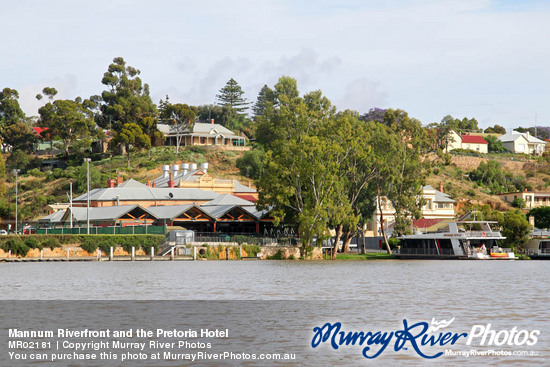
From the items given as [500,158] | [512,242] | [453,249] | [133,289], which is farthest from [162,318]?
[500,158]

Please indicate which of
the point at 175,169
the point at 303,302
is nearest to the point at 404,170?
the point at 175,169

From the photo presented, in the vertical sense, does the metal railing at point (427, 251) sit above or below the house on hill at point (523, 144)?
below

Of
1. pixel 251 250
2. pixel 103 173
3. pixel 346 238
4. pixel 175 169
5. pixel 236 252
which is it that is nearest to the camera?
pixel 236 252

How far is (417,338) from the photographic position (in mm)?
24750

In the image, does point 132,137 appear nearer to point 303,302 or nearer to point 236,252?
point 236,252

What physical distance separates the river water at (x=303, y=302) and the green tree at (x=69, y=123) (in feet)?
304

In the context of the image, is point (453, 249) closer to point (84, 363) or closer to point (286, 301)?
point (286, 301)

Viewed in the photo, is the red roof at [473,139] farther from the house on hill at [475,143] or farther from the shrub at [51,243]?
the shrub at [51,243]

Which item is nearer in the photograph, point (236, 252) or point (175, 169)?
point (236, 252)

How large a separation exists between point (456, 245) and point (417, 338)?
6817cm

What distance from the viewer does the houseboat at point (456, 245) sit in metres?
89.9

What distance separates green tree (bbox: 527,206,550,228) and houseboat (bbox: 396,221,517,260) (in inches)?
1006

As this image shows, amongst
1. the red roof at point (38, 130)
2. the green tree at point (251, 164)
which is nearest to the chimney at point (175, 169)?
the green tree at point (251, 164)

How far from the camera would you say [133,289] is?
44344mm
